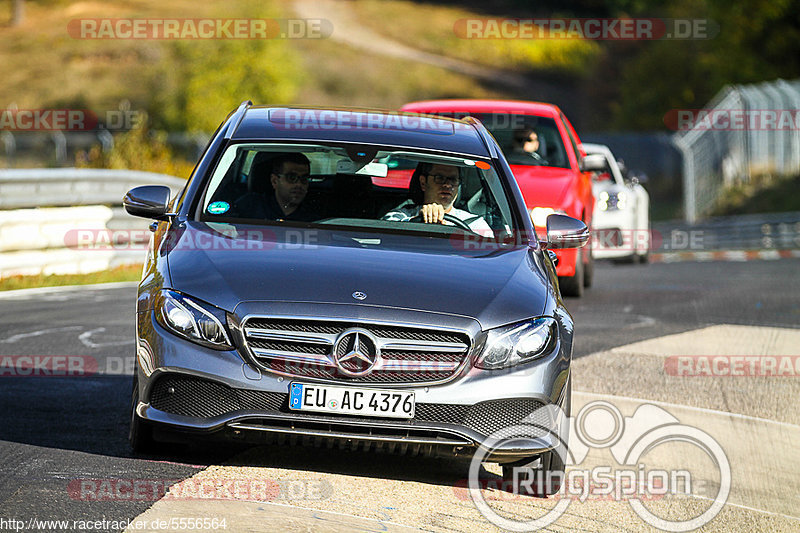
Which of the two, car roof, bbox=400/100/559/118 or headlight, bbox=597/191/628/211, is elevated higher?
car roof, bbox=400/100/559/118

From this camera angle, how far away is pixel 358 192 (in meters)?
6.99

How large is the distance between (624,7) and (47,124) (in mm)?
40078

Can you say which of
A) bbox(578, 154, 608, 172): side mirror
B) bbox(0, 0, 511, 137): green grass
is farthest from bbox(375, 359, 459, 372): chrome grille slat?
bbox(0, 0, 511, 137): green grass

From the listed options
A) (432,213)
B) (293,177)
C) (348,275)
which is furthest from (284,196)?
(348,275)

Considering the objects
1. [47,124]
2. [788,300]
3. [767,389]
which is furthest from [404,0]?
[767,389]

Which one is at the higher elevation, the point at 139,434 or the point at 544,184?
the point at 544,184

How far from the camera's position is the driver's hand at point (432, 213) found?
6.86 m

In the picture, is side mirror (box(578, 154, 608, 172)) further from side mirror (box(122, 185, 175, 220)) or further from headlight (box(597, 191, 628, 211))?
side mirror (box(122, 185, 175, 220))

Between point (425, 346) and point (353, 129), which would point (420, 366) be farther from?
point (353, 129)

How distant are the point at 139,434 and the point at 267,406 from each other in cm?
73

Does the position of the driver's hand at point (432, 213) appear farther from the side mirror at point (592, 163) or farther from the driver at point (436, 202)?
the side mirror at point (592, 163)

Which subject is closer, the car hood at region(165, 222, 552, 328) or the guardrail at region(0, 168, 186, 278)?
the car hood at region(165, 222, 552, 328)

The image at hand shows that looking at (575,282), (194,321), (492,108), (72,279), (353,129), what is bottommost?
(72,279)

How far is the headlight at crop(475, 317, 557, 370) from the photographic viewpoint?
5.59 meters
